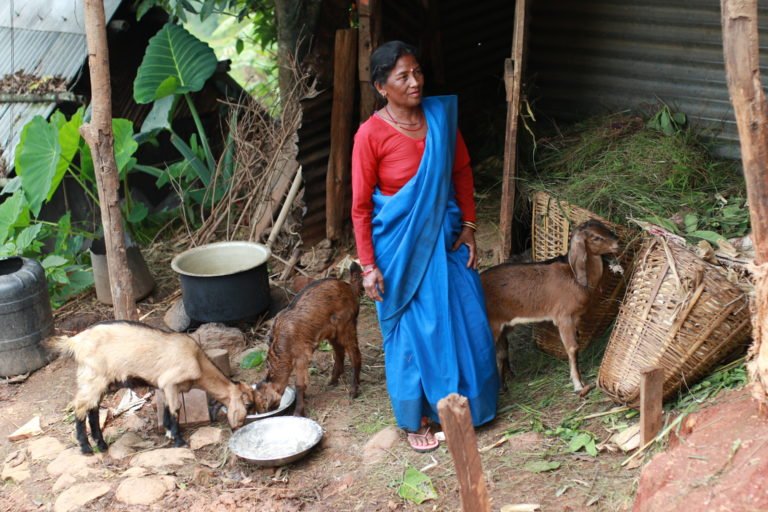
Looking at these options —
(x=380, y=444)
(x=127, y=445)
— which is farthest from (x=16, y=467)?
(x=380, y=444)

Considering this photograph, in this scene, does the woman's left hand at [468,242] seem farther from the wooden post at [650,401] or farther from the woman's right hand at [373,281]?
the wooden post at [650,401]

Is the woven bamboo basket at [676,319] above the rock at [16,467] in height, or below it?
above

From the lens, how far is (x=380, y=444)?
5.47 metres

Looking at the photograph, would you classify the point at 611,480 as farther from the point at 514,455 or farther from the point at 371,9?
the point at 371,9

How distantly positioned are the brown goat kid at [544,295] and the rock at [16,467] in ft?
10.3

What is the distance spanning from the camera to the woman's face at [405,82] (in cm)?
493

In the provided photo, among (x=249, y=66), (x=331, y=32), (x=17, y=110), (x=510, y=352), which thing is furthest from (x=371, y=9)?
(x=249, y=66)

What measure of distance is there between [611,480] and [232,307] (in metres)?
3.49

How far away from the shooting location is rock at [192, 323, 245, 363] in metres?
6.96

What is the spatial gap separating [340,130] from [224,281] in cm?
169

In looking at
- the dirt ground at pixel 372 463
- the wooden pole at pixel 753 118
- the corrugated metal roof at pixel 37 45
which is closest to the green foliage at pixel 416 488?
the dirt ground at pixel 372 463

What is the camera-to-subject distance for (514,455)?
5098 millimetres

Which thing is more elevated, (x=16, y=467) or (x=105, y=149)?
(x=105, y=149)

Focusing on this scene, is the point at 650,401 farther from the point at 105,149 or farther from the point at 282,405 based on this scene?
the point at 105,149
